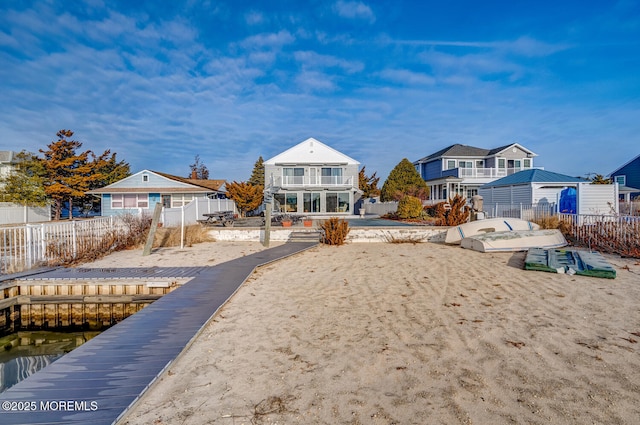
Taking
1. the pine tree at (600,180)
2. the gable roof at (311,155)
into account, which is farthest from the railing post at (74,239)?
the pine tree at (600,180)

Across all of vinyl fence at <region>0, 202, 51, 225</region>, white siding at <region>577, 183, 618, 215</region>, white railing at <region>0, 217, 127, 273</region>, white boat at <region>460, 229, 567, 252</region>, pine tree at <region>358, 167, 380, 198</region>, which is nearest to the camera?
white railing at <region>0, 217, 127, 273</region>

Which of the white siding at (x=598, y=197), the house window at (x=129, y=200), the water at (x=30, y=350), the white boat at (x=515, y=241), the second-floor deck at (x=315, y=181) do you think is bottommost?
the water at (x=30, y=350)

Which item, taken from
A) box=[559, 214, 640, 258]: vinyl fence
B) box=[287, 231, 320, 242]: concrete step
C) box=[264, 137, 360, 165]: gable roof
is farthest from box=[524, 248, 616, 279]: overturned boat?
box=[264, 137, 360, 165]: gable roof

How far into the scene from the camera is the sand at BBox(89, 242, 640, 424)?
110 inches

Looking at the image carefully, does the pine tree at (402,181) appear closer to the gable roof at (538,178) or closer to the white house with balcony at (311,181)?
the white house with balcony at (311,181)

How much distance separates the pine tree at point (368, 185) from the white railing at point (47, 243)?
1444 inches

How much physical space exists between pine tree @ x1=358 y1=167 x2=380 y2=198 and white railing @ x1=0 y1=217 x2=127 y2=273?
120 feet

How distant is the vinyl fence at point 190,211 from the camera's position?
15.7 meters

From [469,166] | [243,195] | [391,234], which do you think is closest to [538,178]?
[391,234]

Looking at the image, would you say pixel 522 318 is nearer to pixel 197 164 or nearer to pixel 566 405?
pixel 566 405

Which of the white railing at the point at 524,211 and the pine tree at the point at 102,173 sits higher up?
the pine tree at the point at 102,173

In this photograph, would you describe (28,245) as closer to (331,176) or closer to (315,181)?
→ (315,181)

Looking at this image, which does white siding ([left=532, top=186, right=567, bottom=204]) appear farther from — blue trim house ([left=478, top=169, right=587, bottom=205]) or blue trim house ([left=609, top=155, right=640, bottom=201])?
blue trim house ([left=609, top=155, right=640, bottom=201])

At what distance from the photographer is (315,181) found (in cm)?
3108
